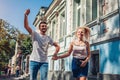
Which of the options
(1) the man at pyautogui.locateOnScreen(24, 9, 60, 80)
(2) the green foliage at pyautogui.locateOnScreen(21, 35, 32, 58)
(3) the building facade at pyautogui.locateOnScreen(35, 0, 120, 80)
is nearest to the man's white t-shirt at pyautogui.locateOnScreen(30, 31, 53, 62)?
(1) the man at pyautogui.locateOnScreen(24, 9, 60, 80)

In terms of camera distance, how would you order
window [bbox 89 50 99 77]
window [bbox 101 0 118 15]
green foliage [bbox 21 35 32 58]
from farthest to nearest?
green foliage [bbox 21 35 32 58] → window [bbox 89 50 99 77] → window [bbox 101 0 118 15]

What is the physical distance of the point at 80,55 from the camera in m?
5.67

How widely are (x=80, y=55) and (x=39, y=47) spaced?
3.03 ft

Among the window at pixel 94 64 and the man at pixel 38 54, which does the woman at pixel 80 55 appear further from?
the window at pixel 94 64

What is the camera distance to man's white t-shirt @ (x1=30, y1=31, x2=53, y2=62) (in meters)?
5.31

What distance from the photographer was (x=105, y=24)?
37.1ft

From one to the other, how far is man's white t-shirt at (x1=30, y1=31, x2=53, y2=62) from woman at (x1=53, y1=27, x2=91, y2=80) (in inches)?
26.4

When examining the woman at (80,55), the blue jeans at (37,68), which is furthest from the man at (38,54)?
the woman at (80,55)

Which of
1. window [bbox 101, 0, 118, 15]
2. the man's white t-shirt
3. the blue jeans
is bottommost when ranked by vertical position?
the blue jeans

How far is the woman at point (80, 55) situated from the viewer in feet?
18.3

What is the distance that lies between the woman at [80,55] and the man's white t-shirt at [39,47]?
0.67 metres

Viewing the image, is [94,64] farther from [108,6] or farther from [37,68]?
[37,68]

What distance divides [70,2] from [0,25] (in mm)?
11960

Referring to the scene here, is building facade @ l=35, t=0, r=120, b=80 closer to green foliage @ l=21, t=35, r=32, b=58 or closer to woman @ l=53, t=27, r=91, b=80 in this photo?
woman @ l=53, t=27, r=91, b=80
